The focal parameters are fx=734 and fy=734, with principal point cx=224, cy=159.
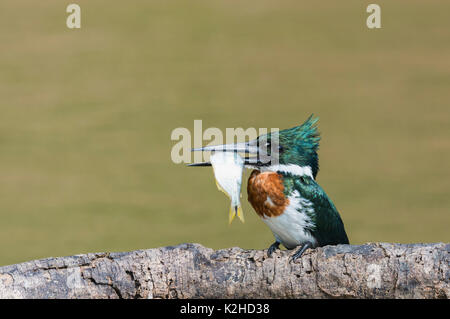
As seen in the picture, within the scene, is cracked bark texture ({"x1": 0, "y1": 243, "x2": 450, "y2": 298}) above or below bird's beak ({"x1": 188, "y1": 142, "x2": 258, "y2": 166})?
below

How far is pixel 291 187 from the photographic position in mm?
1861

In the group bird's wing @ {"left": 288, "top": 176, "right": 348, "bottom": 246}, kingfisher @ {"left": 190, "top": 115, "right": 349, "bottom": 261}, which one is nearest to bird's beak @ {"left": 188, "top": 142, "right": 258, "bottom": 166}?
kingfisher @ {"left": 190, "top": 115, "right": 349, "bottom": 261}

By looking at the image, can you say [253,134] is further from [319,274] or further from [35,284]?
[35,284]

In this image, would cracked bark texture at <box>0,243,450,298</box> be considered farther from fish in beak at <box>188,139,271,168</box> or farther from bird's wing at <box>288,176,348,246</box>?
fish in beak at <box>188,139,271,168</box>

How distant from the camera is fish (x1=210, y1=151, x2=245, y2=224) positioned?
5.83ft

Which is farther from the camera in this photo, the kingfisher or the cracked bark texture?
the kingfisher

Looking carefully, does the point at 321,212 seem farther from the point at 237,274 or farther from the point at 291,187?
the point at 237,274

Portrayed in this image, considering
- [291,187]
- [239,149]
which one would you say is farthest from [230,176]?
[291,187]

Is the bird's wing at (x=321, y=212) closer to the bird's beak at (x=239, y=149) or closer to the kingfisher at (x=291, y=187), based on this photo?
the kingfisher at (x=291, y=187)

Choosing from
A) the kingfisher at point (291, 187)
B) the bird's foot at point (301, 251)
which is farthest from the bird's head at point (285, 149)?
the bird's foot at point (301, 251)

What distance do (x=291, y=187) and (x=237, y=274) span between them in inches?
10.3

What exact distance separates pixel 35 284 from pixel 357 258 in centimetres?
77
